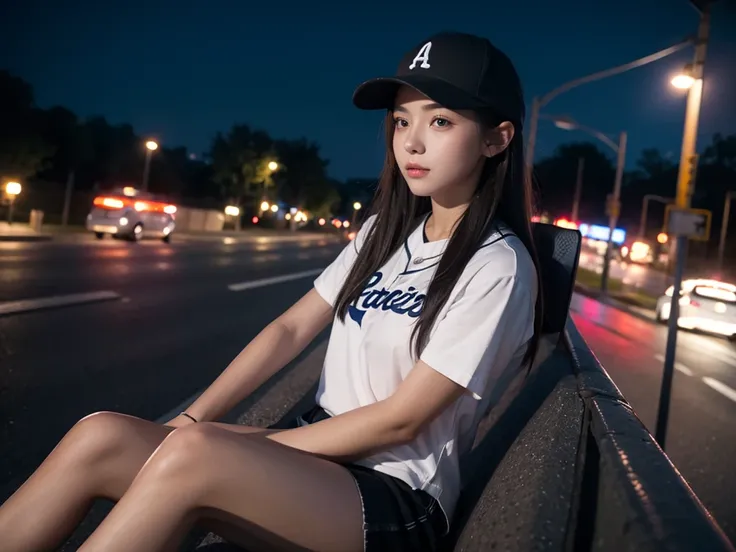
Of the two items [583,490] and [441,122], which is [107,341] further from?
[583,490]

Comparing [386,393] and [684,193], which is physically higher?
[684,193]

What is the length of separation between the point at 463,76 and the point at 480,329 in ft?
2.64

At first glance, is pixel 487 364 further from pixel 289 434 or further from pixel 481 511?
pixel 289 434

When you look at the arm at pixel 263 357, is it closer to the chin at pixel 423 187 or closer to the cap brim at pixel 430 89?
the chin at pixel 423 187

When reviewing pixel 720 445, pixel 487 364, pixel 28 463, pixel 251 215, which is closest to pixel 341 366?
pixel 487 364

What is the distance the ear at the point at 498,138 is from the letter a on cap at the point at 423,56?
30 centimetres

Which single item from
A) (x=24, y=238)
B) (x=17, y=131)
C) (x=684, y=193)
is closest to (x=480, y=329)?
(x=684, y=193)

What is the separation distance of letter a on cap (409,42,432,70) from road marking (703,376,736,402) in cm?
788

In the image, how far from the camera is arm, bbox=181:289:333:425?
8.30 feet

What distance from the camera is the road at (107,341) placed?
482cm

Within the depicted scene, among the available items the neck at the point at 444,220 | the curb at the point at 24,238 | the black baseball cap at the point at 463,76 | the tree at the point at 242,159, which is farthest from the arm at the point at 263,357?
the tree at the point at 242,159

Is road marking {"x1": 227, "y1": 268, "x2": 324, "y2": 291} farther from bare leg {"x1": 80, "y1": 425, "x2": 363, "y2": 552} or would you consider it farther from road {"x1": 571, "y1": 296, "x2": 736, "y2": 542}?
bare leg {"x1": 80, "y1": 425, "x2": 363, "y2": 552}

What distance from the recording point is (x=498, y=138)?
236 centimetres

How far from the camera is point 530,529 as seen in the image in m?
1.18
